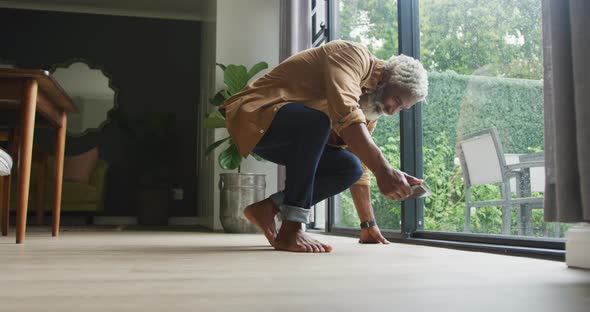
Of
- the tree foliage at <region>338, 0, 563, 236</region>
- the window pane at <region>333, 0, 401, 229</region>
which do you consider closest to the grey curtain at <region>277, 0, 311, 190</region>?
the window pane at <region>333, 0, 401, 229</region>

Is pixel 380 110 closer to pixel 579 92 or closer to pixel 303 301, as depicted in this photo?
pixel 579 92

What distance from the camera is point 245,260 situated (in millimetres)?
1693

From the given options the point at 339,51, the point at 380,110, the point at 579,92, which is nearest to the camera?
the point at 579,92

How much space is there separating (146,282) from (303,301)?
38 cm

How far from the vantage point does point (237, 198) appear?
14.0ft

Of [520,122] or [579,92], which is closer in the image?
[579,92]

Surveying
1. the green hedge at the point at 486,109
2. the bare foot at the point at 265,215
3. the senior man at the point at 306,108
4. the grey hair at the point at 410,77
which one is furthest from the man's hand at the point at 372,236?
the grey hair at the point at 410,77

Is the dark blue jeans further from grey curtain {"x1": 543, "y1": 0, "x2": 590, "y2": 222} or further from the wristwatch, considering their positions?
grey curtain {"x1": 543, "y1": 0, "x2": 590, "y2": 222}

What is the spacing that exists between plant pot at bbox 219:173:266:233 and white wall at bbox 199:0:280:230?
0.60m

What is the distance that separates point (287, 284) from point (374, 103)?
45.5 inches

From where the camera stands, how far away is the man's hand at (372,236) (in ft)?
8.34

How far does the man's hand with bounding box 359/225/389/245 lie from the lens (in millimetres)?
2541

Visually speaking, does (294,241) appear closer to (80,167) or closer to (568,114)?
(568,114)

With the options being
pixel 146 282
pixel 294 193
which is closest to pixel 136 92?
pixel 294 193
